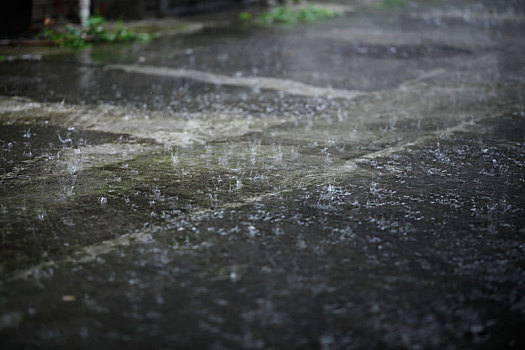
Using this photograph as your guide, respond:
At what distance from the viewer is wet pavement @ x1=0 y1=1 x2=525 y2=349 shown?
2406 mm

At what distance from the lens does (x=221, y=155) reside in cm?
453

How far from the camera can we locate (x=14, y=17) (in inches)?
395

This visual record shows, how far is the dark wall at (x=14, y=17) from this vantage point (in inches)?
389

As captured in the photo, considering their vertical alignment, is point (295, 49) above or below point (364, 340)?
above

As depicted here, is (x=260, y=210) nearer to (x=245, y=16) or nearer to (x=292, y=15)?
(x=245, y=16)

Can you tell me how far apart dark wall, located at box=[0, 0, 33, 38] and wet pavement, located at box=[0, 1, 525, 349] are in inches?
109

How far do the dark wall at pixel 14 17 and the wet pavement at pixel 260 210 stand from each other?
109 inches

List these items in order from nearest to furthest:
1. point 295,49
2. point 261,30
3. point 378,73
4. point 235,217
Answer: point 235,217
point 378,73
point 295,49
point 261,30

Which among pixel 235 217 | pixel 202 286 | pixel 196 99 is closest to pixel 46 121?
pixel 196 99

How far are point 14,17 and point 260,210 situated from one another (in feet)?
27.3

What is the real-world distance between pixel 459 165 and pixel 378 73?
375 centimetres

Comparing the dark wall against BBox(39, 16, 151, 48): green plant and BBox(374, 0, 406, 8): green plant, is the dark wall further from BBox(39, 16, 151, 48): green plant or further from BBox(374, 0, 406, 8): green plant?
BBox(374, 0, 406, 8): green plant

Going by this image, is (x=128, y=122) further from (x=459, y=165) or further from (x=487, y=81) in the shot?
(x=487, y=81)

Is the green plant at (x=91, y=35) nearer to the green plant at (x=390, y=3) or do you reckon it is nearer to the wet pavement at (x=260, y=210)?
the wet pavement at (x=260, y=210)
